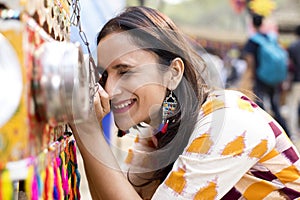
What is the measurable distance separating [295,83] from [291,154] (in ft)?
16.4

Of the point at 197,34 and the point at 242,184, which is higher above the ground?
the point at 242,184

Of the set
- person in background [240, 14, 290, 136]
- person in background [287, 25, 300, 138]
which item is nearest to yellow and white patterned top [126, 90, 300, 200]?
person in background [240, 14, 290, 136]

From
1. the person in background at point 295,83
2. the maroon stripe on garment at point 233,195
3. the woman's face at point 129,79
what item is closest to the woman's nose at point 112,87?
the woman's face at point 129,79

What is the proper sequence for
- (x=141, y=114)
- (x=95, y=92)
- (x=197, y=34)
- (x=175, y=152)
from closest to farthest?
(x=95, y=92)
(x=141, y=114)
(x=175, y=152)
(x=197, y=34)

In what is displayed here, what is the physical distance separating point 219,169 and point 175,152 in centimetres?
21

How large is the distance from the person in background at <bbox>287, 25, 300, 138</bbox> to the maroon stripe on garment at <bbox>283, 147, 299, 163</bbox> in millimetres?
4605

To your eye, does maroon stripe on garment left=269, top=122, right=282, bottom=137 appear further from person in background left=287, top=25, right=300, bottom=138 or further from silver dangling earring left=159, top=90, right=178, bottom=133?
person in background left=287, top=25, right=300, bottom=138

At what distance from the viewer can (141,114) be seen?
1409mm

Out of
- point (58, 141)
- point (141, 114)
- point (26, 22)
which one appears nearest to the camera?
point (26, 22)

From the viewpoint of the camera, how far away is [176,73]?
4.73 ft

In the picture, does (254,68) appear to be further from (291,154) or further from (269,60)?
(291,154)

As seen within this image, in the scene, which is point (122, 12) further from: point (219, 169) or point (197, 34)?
point (197, 34)

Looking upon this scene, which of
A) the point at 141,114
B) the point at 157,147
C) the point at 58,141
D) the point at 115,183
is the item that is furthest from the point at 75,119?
the point at 157,147

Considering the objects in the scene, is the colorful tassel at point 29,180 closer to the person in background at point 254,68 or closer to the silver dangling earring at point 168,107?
the silver dangling earring at point 168,107
